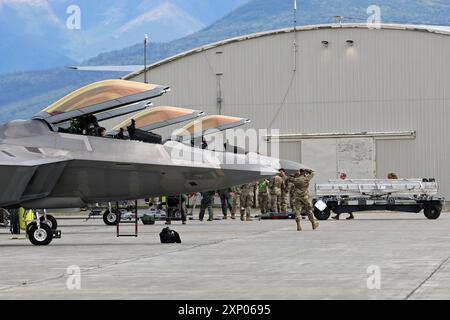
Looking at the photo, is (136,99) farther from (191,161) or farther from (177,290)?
(177,290)

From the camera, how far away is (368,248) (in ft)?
59.7

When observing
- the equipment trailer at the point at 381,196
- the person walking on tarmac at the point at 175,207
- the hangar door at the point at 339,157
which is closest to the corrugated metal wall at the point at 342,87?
the hangar door at the point at 339,157

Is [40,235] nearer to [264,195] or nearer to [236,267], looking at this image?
[236,267]

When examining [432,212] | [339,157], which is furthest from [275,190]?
[339,157]

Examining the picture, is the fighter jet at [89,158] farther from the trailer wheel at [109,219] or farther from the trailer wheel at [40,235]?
the trailer wheel at [109,219]

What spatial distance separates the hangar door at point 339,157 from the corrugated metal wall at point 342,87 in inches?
15.4

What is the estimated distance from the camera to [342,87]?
47281mm

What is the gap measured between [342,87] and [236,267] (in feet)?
110

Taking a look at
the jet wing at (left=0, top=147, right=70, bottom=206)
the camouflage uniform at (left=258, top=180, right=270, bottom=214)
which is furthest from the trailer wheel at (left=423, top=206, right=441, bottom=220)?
the jet wing at (left=0, top=147, right=70, bottom=206)

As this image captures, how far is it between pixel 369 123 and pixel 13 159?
29460mm

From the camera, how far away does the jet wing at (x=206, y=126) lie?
28609mm

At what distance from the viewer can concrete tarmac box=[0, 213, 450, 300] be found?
1130 cm

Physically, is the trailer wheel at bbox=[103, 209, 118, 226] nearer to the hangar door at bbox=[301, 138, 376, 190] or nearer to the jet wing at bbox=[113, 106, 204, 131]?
the jet wing at bbox=[113, 106, 204, 131]

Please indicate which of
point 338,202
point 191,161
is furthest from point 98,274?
point 338,202
